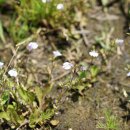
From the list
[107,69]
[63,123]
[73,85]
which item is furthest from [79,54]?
[63,123]

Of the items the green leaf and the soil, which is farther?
the soil

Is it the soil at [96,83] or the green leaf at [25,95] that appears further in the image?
the soil at [96,83]

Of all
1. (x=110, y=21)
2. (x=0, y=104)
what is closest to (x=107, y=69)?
(x=110, y=21)

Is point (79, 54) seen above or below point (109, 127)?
above

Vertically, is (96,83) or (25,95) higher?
(25,95)

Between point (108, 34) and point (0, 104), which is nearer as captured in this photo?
point (0, 104)

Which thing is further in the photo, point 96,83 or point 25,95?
point 96,83

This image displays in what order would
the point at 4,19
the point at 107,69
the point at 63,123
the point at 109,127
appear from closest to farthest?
the point at 109,127 → the point at 63,123 → the point at 107,69 → the point at 4,19

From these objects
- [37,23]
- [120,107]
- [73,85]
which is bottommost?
[120,107]

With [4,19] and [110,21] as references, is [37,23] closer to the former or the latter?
[4,19]

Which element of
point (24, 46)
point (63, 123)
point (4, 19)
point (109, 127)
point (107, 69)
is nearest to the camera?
point (109, 127)
